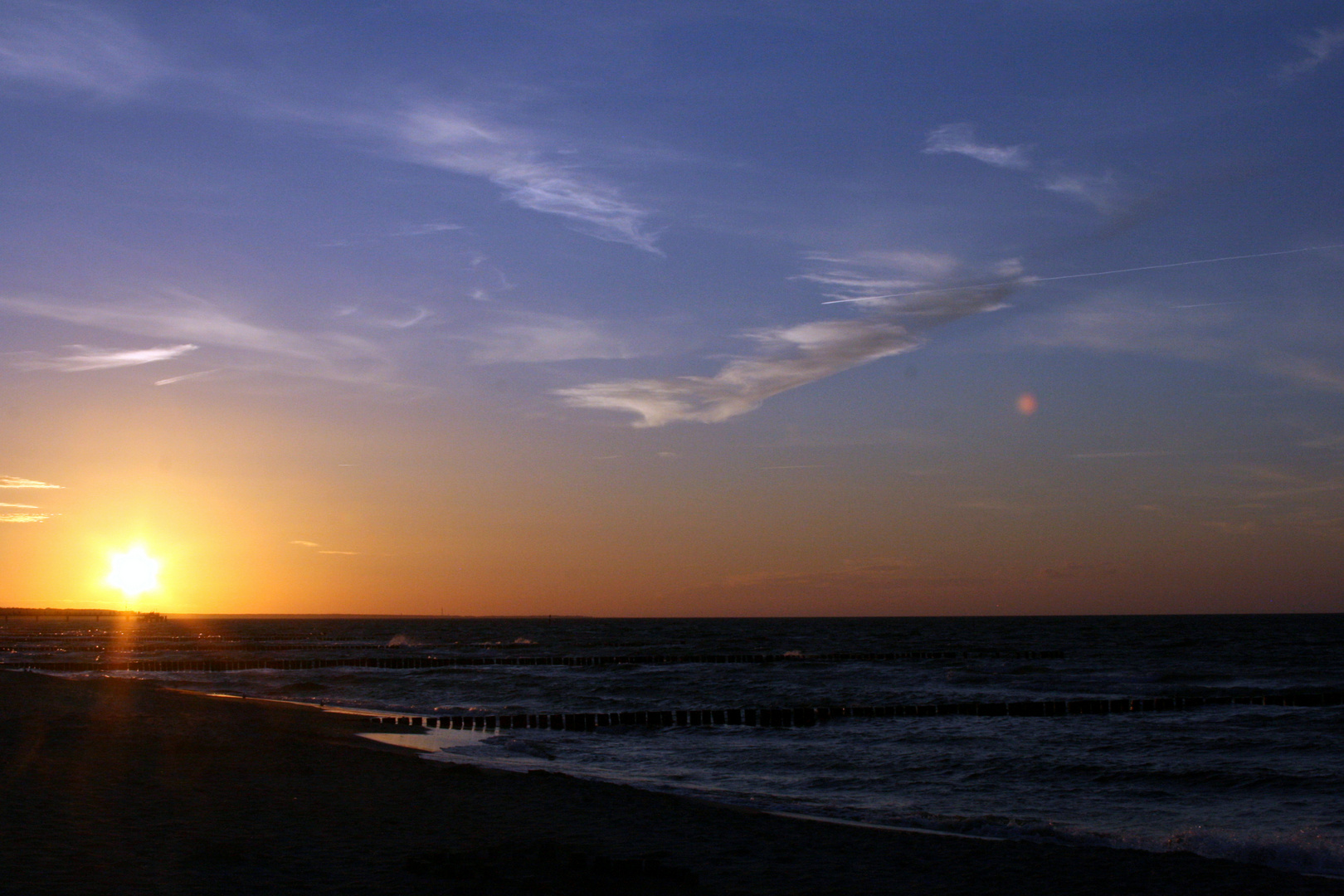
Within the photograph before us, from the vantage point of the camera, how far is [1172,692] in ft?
136

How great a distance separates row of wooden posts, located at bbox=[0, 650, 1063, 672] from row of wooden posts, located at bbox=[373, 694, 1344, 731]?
29167 millimetres

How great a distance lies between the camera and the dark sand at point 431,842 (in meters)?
10.0

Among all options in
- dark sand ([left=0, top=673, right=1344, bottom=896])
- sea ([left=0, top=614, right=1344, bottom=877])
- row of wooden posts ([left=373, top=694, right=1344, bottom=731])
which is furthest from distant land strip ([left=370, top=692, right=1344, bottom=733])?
dark sand ([left=0, top=673, right=1344, bottom=896])

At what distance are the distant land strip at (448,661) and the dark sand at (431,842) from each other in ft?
123

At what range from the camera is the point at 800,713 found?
31.0 m

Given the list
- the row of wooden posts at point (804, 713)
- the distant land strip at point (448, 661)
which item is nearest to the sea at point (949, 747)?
the row of wooden posts at point (804, 713)

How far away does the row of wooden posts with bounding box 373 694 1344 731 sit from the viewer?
93.3ft

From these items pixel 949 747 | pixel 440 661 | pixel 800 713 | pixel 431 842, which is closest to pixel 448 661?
pixel 440 661

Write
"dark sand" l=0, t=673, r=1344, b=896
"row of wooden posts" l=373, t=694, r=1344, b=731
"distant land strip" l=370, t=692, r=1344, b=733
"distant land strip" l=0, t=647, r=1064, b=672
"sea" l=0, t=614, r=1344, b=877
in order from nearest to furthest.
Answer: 1. "dark sand" l=0, t=673, r=1344, b=896
2. "sea" l=0, t=614, r=1344, b=877
3. "distant land strip" l=370, t=692, r=1344, b=733
4. "row of wooden posts" l=373, t=694, r=1344, b=731
5. "distant land strip" l=0, t=647, r=1064, b=672

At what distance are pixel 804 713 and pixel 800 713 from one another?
14 centimetres

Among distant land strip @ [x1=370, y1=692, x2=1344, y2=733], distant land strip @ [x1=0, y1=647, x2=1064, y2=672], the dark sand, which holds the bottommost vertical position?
distant land strip @ [x1=0, y1=647, x2=1064, y2=672]

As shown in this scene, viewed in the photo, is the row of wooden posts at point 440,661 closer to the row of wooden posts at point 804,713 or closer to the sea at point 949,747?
the sea at point 949,747

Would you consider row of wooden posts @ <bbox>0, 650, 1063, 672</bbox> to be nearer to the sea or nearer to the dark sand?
the sea

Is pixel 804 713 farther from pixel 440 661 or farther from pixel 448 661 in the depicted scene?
pixel 448 661
